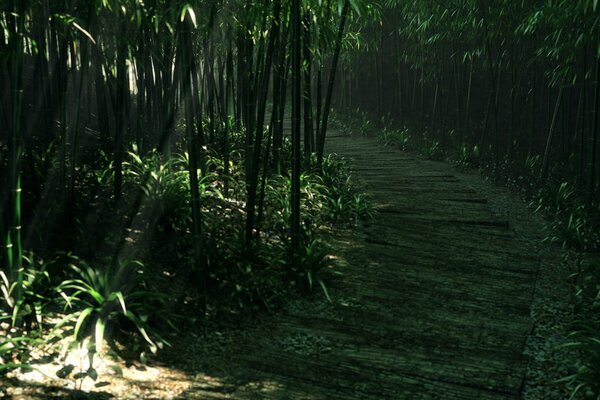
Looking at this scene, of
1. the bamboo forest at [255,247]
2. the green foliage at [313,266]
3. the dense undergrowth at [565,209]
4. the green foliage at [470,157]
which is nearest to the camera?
the bamboo forest at [255,247]

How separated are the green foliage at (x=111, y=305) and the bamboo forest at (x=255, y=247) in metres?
0.01

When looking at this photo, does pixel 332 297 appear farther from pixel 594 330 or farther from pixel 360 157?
pixel 360 157

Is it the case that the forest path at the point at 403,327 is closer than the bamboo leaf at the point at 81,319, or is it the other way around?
the bamboo leaf at the point at 81,319

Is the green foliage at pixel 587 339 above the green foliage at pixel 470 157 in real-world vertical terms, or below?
below

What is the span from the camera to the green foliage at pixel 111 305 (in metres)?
2.86

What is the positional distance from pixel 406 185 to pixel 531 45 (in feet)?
8.12

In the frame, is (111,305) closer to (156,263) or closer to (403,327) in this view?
(156,263)

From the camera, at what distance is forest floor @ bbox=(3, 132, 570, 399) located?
9.37ft

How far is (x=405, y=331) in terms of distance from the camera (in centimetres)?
351

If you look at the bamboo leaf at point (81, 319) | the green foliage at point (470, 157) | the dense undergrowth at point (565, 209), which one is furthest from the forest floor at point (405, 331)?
the green foliage at point (470, 157)

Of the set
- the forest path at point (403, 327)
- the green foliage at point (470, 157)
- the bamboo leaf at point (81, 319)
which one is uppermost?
the green foliage at point (470, 157)

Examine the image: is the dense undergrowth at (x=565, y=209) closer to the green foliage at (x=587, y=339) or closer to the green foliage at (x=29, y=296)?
the green foliage at (x=587, y=339)

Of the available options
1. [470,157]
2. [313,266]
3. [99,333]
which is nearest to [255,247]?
[313,266]

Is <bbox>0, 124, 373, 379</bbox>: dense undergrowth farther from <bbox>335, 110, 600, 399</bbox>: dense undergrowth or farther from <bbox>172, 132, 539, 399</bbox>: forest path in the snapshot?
<bbox>335, 110, 600, 399</bbox>: dense undergrowth
